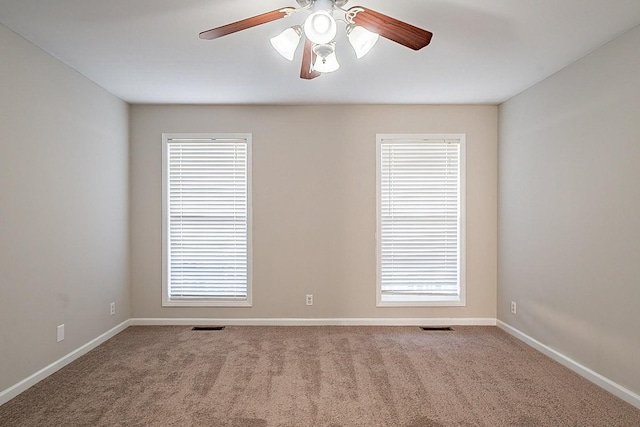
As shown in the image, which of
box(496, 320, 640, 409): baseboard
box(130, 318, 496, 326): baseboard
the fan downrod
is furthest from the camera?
box(130, 318, 496, 326): baseboard

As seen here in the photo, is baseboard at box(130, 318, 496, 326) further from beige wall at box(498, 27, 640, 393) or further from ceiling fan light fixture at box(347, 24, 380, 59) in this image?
ceiling fan light fixture at box(347, 24, 380, 59)

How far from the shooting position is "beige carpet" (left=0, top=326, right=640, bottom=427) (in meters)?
2.57

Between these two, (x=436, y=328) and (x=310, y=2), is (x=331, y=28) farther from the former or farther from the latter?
(x=436, y=328)

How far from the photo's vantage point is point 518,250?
13.8 feet

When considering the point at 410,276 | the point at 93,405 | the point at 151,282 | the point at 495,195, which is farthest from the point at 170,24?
the point at 495,195

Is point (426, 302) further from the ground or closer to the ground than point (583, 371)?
further from the ground

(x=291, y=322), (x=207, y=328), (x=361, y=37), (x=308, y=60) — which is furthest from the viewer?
(x=291, y=322)

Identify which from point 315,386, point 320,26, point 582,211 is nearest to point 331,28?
point 320,26

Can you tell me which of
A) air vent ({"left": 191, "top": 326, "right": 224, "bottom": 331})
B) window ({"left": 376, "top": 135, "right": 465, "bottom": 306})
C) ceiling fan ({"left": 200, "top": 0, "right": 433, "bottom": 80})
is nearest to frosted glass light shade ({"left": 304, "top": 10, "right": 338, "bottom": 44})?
ceiling fan ({"left": 200, "top": 0, "right": 433, "bottom": 80})

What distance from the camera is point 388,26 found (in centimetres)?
199

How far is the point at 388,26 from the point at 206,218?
11.0 ft

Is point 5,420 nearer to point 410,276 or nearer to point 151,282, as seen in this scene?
point 151,282

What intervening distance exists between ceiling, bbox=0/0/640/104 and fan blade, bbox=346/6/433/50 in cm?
45

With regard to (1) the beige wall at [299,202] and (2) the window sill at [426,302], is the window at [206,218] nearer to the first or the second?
(1) the beige wall at [299,202]
